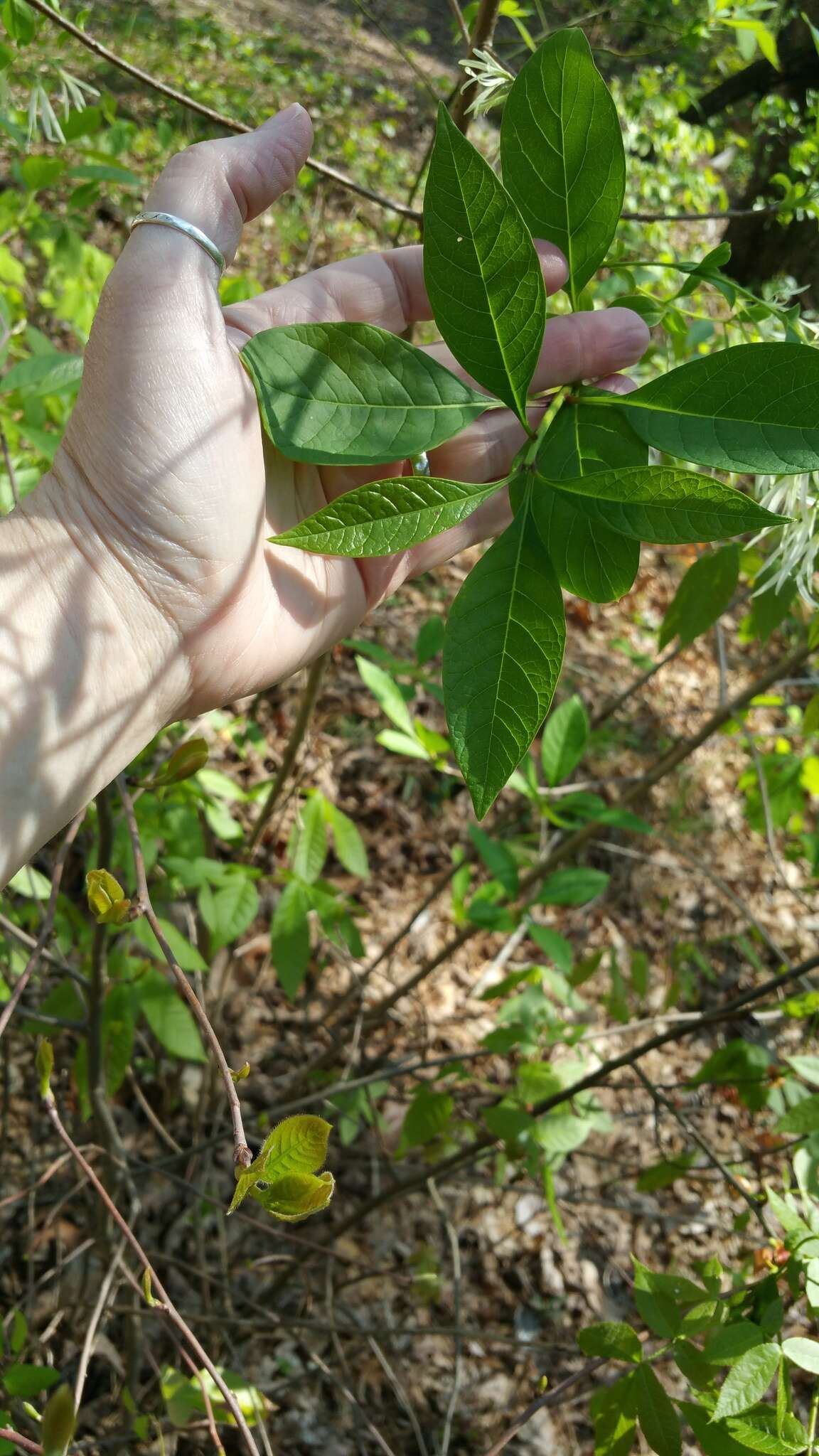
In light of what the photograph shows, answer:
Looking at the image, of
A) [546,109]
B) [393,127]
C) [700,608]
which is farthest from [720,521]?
[393,127]

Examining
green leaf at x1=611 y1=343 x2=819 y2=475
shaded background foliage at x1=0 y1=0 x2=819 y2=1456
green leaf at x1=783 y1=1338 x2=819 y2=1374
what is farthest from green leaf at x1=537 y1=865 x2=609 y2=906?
green leaf at x1=611 y1=343 x2=819 y2=475

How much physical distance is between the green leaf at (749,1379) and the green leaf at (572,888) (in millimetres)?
840

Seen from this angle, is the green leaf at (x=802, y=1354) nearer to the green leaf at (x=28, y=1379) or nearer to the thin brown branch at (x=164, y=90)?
the green leaf at (x=28, y=1379)

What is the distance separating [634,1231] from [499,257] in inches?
94.5

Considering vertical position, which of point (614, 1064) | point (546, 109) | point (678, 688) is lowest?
point (678, 688)

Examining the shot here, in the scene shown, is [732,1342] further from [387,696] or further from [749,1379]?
[387,696]

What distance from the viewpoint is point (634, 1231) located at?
2.48 m

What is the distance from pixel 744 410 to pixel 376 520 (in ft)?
1.00

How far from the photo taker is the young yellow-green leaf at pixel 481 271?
2.49ft

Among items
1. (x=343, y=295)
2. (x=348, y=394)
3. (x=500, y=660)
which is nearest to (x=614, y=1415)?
(x=500, y=660)

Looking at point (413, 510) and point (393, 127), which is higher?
point (393, 127)

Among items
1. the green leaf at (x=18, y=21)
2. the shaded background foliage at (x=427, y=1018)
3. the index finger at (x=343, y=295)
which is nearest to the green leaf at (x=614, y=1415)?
the shaded background foliage at (x=427, y=1018)

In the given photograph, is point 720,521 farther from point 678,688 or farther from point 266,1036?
point 678,688

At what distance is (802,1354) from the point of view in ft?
3.20
